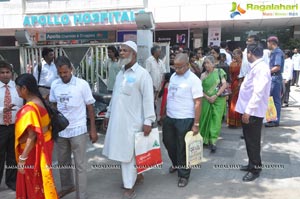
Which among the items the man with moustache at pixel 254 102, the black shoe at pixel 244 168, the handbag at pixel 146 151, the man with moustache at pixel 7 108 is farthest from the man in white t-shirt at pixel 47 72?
the black shoe at pixel 244 168

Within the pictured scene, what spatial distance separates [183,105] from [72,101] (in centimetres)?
133

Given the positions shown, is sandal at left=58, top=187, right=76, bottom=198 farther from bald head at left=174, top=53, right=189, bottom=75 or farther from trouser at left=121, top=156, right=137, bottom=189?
bald head at left=174, top=53, right=189, bottom=75

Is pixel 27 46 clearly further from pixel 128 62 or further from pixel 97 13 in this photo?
pixel 97 13

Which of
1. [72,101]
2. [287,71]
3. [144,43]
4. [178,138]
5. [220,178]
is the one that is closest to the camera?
[72,101]

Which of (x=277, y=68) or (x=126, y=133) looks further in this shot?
(x=277, y=68)

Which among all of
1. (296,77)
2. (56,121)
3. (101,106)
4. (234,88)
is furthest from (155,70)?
(296,77)

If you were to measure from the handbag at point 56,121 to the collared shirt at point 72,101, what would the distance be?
0.23 metres

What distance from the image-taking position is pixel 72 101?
10.8 ft

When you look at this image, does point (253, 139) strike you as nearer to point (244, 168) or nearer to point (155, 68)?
point (244, 168)

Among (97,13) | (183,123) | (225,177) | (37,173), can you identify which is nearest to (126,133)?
(183,123)

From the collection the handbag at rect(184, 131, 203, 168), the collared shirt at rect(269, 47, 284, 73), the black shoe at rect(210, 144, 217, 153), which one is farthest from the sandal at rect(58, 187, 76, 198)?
the collared shirt at rect(269, 47, 284, 73)

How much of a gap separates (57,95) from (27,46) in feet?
14.2

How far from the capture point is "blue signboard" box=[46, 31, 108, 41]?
755 inches

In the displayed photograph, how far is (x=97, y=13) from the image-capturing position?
1762cm
